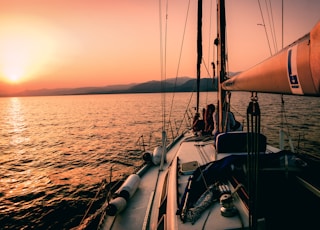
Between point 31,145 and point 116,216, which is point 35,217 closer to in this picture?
point 116,216

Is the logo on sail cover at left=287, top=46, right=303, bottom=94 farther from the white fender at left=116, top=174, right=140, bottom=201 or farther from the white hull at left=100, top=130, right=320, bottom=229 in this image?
the white fender at left=116, top=174, right=140, bottom=201

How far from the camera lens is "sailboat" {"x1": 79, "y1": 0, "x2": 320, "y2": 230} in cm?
168

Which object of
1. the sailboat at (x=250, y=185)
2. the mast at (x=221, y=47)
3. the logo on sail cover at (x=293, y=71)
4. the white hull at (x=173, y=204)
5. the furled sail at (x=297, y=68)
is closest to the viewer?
the furled sail at (x=297, y=68)

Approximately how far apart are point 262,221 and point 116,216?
402 cm

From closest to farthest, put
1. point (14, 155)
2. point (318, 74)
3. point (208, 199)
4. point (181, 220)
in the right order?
1. point (318, 74)
2. point (181, 220)
3. point (208, 199)
4. point (14, 155)

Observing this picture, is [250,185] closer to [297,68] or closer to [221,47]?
[297,68]

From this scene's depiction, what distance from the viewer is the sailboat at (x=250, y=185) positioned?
5.52ft

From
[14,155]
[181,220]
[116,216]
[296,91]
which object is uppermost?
[296,91]

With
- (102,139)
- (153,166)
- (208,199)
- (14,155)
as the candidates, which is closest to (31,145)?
(14,155)

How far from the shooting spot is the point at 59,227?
9344mm

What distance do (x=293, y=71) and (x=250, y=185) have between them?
176 centimetres

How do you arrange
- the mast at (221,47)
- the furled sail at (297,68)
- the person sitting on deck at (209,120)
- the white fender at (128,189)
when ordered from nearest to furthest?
the furled sail at (297,68), the white fender at (128,189), the mast at (221,47), the person sitting on deck at (209,120)

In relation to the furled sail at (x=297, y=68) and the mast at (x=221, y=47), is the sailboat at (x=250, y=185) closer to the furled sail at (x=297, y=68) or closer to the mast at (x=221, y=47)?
the furled sail at (x=297, y=68)

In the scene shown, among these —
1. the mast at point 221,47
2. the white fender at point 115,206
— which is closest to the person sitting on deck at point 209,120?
the mast at point 221,47
